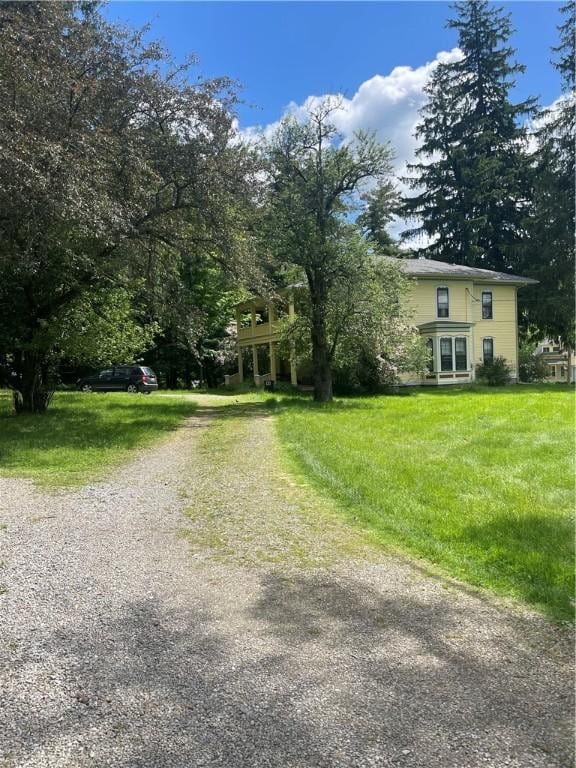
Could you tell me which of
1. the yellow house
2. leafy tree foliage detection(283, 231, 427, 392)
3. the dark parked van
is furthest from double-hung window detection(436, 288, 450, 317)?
the dark parked van

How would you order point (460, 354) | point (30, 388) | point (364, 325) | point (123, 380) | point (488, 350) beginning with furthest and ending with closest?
point (488, 350) < point (460, 354) < point (123, 380) < point (364, 325) < point (30, 388)

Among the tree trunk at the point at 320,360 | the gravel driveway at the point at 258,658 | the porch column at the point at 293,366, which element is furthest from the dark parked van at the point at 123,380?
the gravel driveway at the point at 258,658

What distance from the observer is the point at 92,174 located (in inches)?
426

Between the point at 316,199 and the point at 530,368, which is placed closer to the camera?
the point at 316,199

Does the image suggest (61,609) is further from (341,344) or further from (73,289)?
(341,344)

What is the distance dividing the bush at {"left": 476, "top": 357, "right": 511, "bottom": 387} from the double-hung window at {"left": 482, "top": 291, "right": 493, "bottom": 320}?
2637 mm

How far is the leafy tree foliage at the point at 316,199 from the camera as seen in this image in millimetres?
19609

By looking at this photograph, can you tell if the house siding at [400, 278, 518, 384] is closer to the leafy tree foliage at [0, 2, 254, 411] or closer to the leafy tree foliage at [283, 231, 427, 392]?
the leafy tree foliage at [283, 231, 427, 392]

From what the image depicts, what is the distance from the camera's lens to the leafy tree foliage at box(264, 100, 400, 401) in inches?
772

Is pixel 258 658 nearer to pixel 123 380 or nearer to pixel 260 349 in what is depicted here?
pixel 123 380

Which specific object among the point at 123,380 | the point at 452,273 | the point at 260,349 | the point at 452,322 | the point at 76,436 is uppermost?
the point at 452,273

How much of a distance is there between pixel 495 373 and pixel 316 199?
16.7m

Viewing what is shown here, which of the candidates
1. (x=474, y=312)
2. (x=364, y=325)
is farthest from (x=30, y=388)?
(x=474, y=312)

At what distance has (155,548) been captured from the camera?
5.33m
